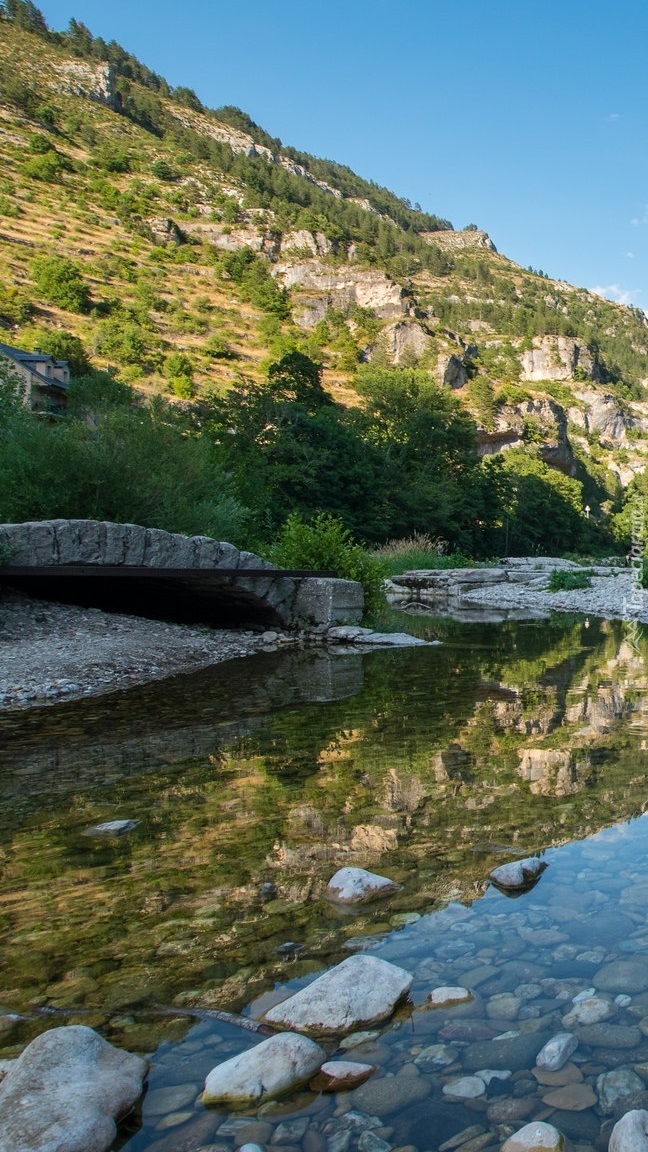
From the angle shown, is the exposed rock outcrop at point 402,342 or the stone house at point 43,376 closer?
the stone house at point 43,376

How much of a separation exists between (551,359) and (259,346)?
2196 inches

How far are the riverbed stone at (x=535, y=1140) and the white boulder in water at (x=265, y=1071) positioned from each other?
1.78 feet

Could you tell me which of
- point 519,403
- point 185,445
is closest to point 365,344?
point 519,403

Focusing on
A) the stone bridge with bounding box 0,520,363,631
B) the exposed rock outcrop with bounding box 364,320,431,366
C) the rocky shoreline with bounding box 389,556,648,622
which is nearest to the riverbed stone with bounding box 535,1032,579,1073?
the stone bridge with bounding box 0,520,363,631

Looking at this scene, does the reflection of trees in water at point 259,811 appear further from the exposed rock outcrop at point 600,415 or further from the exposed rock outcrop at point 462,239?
the exposed rock outcrop at point 462,239

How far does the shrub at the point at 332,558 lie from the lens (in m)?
13.6

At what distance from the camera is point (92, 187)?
97.2 meters

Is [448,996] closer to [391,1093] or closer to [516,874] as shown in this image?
[391,1093]

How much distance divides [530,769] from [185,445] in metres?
11.9

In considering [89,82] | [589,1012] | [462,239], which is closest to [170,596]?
[589,1012]

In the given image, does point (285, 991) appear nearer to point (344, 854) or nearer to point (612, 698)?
point (344, 854)

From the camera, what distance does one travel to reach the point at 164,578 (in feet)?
37.7

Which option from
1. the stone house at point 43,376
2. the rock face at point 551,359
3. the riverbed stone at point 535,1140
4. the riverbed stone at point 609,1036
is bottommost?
the riverbed stone at point 609,1036

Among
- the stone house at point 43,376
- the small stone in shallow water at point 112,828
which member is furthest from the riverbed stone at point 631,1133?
the stone house at point 43,376
